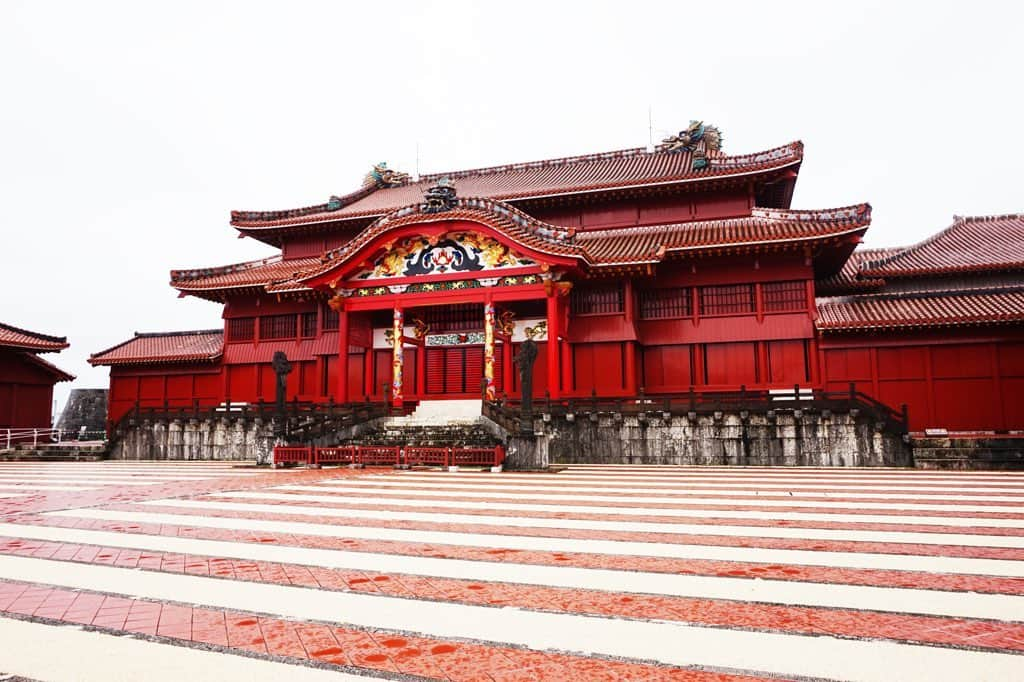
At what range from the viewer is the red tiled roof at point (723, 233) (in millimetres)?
19781

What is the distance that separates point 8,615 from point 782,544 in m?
5.75

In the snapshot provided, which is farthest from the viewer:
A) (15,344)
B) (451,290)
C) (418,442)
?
(15,344)

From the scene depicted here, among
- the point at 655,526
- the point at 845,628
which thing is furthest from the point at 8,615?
the point at 655,526

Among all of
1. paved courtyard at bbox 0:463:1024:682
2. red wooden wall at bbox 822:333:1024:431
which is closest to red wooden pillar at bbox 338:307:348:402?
paved courtyard at bbox 0:463:1024:682

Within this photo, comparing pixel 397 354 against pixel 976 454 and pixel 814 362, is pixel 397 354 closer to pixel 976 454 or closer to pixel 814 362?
pixel 814 362

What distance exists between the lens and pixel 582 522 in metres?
7.06

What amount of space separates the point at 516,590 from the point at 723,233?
765 inches

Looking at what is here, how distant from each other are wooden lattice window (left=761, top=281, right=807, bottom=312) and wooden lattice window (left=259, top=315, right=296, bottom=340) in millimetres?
18395

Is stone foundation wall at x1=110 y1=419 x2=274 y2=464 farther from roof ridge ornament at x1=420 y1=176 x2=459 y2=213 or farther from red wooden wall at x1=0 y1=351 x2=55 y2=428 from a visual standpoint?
red wooden wall at x1=0 y1=351 x2=55 y2=428

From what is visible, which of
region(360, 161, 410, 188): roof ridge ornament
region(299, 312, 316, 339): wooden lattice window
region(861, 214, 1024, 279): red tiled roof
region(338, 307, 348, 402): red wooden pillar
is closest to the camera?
region(338, 307, 348, 402): red wooden pillar

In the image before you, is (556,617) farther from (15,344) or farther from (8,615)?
(15,344)

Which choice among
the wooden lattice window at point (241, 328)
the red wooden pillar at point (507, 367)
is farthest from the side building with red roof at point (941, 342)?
the wooden lattice window at point (241, 328)

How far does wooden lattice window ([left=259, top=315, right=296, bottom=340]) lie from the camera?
26.9 meters

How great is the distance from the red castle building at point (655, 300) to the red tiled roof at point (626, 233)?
0.07 m
